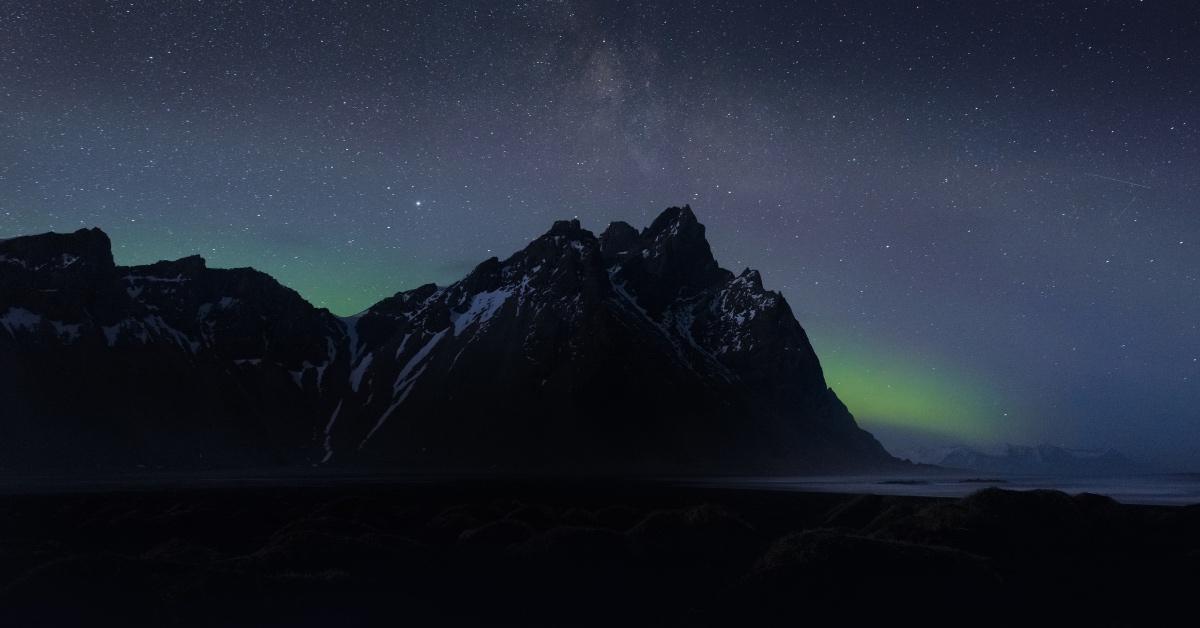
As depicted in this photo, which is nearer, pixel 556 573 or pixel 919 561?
pixel 919 561

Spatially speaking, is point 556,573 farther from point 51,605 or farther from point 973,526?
point 973,526

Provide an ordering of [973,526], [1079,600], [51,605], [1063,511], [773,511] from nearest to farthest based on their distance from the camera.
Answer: [51,605] → [1079,600] → [973,526] → [1063,511] → [773,511]

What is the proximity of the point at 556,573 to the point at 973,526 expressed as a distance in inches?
966

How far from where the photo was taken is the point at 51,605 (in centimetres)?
2662

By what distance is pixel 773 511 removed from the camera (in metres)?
76.3

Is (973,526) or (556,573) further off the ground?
(973,526)

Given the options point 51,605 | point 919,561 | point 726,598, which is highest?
point 919,561

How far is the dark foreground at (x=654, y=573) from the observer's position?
27.9 meters

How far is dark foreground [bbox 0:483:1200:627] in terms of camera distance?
27875 millimetres

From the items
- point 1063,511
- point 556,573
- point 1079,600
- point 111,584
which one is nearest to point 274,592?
point 111,584

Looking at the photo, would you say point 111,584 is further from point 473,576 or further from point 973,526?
point 973,526

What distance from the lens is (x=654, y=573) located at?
36906 millimetres

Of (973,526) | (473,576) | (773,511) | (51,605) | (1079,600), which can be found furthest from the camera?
(773,511)

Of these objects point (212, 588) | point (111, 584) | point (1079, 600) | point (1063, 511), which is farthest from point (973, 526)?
point (111, 584)
